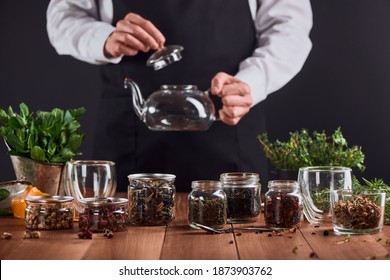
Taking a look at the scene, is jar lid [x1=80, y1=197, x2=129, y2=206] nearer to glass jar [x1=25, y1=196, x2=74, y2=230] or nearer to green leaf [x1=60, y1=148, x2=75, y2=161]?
glass jar [x1=25, y1=196, x2=74, y2=230]

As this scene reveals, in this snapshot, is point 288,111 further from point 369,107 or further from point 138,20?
point 138,20

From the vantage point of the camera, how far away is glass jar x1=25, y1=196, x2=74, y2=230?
1.63 m

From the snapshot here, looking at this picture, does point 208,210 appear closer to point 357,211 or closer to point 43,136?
point 357,211

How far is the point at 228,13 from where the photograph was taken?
2.74 meters

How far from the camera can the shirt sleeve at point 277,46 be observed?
8.98 ft

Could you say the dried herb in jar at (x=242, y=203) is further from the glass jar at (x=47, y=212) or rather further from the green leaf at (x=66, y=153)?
the green leaf at (x=66, y=153)

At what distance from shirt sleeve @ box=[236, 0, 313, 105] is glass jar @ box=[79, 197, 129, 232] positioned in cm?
123

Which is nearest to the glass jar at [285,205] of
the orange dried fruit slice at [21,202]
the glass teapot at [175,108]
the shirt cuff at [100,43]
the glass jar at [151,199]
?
the glass jar at [151,199]

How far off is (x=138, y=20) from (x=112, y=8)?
11 centimetres

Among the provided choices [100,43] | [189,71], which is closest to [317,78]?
[189,71]

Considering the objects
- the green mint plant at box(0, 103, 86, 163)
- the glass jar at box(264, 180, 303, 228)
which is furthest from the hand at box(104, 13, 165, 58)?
the glass jar at box(264, 180, 303, 228)

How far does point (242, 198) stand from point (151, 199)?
210mm

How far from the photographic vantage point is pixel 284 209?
1.64m
